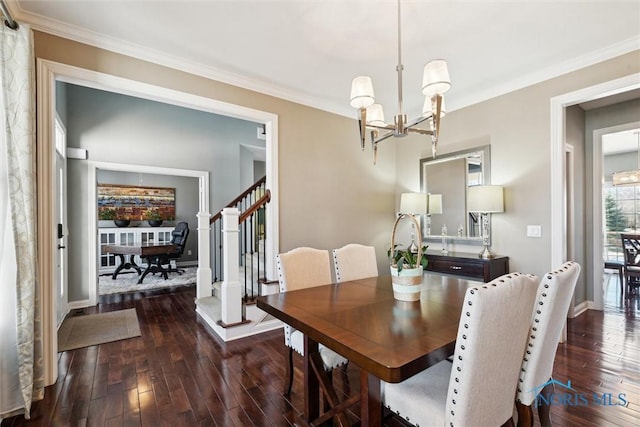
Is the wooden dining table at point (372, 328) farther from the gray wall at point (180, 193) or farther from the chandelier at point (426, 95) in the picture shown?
the gray wall at point (180, 193)

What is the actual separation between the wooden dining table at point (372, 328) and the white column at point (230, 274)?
4.19 ft

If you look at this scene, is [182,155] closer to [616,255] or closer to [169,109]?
[169,109]

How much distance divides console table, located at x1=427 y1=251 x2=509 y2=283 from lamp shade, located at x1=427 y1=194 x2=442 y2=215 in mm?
552

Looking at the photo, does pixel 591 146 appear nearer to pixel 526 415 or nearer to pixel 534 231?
pixel 534 231

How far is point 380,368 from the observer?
3.28 ft

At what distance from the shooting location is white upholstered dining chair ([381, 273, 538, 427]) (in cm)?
99

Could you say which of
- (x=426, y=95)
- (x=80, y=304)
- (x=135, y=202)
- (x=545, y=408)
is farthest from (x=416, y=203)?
(x=135, y=202)

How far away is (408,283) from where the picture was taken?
67.5 inches

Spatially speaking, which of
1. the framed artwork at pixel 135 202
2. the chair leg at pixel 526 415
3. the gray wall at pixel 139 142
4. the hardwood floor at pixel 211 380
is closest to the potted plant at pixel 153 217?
the framed artwork at pixel 135 202

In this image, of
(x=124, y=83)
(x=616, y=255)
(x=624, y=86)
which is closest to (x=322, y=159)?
(x=124, y=83)

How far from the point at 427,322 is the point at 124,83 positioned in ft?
9.69

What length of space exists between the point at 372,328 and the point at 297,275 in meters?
1.02

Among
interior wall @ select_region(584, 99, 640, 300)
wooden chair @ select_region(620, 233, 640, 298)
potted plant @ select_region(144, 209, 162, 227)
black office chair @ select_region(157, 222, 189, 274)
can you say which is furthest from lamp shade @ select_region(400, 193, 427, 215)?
potted plant @ select_region(144, 209, 162, 227)

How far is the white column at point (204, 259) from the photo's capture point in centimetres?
398
